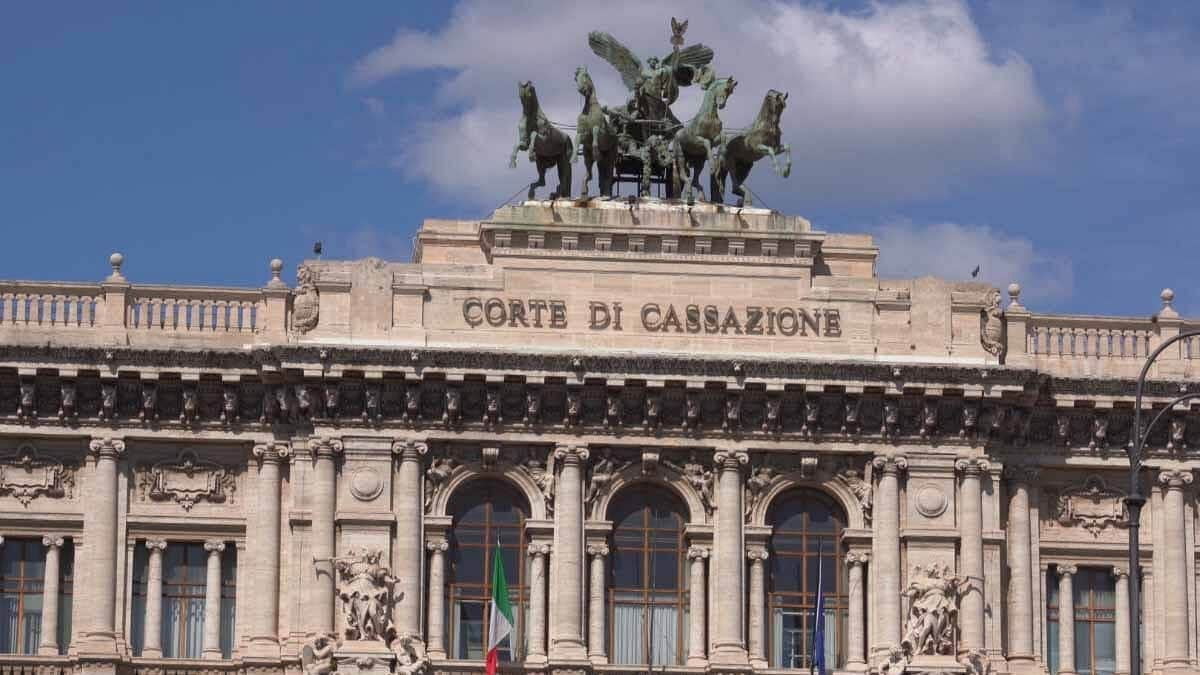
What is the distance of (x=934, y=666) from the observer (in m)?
60.4

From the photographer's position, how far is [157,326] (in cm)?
6269

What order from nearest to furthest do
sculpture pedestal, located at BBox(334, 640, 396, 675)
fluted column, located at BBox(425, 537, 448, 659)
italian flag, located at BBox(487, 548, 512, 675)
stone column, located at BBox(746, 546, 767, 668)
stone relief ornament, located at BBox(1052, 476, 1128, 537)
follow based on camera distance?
sculpture pedestal, located at BBox(334, 640, 396, 675) → italian flag, located at BBox(487, 548, 512, 675) → fluted column, located at BBox(425, 537, 448, 659) → stone column, located at BBox(746, 546, 767, 668) → stone relief ornament, located at BBox(1052, 476, 1128, 537)

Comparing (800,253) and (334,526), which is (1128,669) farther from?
(334,526)

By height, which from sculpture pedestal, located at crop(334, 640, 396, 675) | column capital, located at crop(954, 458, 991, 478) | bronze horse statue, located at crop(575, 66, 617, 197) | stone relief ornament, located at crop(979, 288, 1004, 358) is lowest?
sculpture pedestal, located at crop(334, 640, 396, 675)

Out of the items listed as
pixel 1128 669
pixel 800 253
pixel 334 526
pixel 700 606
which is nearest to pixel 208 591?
pixel 334 526

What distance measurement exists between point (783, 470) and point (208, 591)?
12.7 metres

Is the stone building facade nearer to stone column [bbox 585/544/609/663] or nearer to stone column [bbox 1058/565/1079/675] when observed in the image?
stone column [bbox 585/544/609/663]

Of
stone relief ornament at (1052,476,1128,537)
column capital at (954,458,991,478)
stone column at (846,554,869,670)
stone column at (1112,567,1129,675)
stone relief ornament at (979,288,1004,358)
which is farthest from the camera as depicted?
stone relief ornament at (1052,476,1128,537)

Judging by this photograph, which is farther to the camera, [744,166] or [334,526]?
[744,166]

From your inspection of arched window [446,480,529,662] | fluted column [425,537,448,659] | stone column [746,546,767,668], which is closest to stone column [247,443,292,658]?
fluted column [425,537,448,659]

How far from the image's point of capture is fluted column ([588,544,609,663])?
2419 inches

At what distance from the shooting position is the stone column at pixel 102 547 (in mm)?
61250

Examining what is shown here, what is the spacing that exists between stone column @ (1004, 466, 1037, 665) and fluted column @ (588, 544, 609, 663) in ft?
23.6

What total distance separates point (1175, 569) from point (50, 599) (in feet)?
81.0
